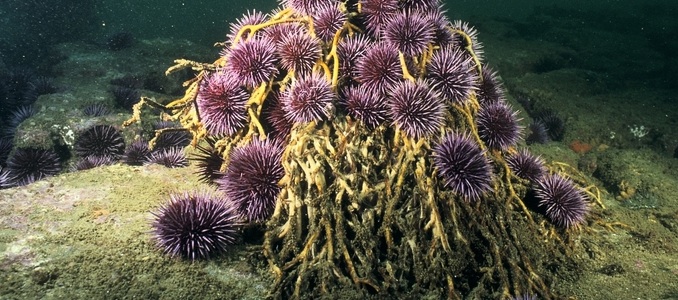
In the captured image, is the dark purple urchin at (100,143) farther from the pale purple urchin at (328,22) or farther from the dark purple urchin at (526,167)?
the dark purple urchin at (526,167)

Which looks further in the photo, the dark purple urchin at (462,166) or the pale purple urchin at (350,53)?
the pale purple urchin at (350,53)

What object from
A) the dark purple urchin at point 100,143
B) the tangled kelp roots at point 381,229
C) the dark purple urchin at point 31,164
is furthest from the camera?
the dark purple urchin at point 100,143

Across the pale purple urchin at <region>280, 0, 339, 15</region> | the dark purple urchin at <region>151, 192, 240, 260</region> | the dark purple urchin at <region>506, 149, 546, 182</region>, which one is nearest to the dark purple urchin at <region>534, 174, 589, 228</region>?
the dark purple urchin at <region>506, 149, 546, 182</region>

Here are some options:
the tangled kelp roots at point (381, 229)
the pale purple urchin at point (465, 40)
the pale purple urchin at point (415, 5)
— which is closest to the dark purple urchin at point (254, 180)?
the tangled kelp roots at point (381, 229)

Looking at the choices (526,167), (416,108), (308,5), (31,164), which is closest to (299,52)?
(308,5)

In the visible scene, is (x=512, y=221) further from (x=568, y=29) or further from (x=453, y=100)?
(x=568, y=29)

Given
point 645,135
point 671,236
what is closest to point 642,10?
point 645,135

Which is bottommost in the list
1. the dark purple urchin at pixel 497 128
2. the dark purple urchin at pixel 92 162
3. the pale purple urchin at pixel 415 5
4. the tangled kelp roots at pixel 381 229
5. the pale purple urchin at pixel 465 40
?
the tangled kelp roots at pixel 381 229
